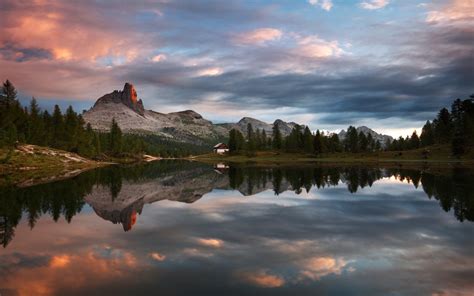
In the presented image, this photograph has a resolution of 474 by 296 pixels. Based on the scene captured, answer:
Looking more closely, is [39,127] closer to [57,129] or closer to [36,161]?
[57,129]

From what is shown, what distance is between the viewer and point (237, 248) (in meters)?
17.5

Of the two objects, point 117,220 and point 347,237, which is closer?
point 347,237

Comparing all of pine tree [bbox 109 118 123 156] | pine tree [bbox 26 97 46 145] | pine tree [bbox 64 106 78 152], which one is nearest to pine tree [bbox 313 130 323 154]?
pine tree [bbox 109 118 123 156]

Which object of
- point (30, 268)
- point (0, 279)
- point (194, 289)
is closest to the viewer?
point (194, 289)

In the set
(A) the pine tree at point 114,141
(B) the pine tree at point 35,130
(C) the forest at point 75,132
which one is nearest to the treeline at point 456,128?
(C) the forest at point 75,132

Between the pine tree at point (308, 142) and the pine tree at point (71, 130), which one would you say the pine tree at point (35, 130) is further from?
the pine tree at point (308, 142)

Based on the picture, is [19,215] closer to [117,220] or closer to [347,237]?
[117,220]

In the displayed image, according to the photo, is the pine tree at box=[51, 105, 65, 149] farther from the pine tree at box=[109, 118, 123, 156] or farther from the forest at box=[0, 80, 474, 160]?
the pine tree at box=[109, 118, 123, 156]

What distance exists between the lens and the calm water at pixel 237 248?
12.5m

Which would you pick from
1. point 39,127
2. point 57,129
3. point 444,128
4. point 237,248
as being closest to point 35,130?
point 39,127

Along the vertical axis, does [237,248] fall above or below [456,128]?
below

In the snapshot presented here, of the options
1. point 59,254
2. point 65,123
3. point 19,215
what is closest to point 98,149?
point 65,123

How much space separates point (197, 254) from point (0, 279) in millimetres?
7189

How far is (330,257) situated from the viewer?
1580 centimetres
